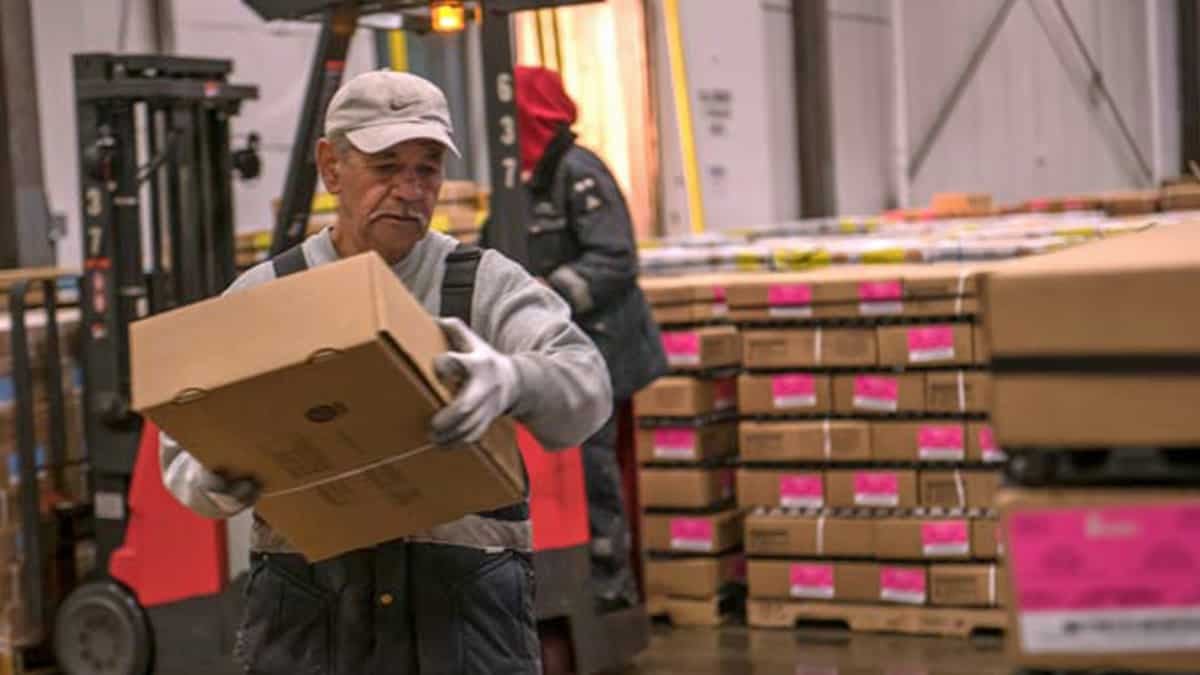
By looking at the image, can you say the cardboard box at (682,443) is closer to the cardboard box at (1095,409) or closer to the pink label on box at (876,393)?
the pink label on box at (876,393)

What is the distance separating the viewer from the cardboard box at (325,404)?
318cm

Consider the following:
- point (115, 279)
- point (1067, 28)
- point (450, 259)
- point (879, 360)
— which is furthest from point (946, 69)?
point (450, 259)

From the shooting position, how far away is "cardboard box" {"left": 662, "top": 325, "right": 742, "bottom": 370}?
31.2 ft

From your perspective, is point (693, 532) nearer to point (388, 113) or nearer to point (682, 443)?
point (682, 443)

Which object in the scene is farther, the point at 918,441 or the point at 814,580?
the point at 814,580

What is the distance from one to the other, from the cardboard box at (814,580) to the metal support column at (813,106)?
1062 centimetres

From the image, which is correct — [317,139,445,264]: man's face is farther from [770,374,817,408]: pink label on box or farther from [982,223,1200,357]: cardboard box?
[770,374,817,408]: pink label on box

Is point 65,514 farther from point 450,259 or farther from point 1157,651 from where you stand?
point 1157,651

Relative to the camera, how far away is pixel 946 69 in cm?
2231

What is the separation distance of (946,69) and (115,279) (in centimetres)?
1532

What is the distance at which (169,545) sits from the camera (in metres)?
7.98

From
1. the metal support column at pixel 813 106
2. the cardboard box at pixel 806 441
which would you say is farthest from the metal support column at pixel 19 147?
the metal support column at pixel 813 106

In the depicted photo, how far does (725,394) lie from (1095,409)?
7248mm

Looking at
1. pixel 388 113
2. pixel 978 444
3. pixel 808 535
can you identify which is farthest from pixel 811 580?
pixel 388 113
